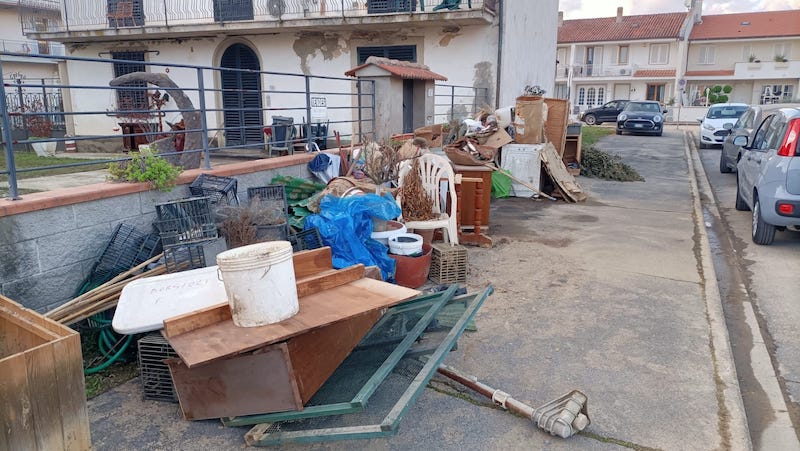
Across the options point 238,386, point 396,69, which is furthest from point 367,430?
point 396,69

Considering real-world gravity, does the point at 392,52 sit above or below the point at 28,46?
below

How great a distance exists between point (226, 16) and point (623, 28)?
130 feet

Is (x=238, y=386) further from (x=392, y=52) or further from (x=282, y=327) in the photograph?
(x=392, y=52)

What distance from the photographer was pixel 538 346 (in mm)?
4121

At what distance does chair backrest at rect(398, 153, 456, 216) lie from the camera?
6336 mm

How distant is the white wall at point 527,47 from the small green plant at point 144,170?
1097 centimetres

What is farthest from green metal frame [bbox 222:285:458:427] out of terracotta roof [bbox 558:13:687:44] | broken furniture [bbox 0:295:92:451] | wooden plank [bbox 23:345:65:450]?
terracotta roof [bbox 558:13:687:44]

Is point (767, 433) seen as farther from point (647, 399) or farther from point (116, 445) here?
point (116, 445)

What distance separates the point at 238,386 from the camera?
2.95m

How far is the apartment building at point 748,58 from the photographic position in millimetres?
43125

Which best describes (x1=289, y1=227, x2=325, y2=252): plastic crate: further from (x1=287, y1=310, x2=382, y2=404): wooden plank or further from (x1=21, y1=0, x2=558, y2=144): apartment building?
(x1=21, y1=0, x2=558, y2=144): apartment building

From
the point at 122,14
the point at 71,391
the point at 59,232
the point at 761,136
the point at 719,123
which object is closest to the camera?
the point at 71,391

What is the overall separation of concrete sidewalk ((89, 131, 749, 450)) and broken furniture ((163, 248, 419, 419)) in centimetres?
22

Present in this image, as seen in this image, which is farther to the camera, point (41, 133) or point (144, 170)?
point (41, 133)
